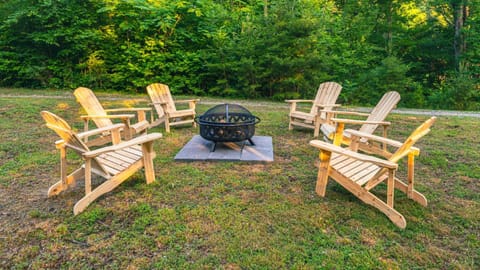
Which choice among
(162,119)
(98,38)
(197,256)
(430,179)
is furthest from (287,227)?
(98,38)

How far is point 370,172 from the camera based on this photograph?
2496mm

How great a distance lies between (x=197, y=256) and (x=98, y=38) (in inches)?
370

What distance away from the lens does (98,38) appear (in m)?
9.34

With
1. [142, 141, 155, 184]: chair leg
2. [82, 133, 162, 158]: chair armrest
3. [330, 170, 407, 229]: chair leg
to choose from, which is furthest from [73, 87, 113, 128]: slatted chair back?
[330, 170, 407, 229]: chair leg

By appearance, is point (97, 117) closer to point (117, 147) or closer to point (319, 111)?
point (117, 147)

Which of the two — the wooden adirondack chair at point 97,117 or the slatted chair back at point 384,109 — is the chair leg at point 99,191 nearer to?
the wooden adirondack chair at point 97,117

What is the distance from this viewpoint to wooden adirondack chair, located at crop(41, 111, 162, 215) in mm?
2281

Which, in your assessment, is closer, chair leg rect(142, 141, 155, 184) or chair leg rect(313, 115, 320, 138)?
chair leg rect(142, 141, 155, 184)

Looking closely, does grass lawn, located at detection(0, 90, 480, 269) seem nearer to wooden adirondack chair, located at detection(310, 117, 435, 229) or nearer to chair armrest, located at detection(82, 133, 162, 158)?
wooden adirondack chair, located at detection(310, 117, 435, 229)

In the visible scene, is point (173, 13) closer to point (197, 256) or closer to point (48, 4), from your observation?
point (48, 4)

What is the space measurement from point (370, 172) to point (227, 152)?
1797mm

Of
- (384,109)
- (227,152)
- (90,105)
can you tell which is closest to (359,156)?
(384,109)

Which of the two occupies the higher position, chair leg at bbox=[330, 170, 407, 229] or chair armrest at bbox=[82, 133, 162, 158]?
chair armrest at bbox=[82, 133, 162, 158]

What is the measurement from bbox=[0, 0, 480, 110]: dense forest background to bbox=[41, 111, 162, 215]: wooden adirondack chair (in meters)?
6.01
